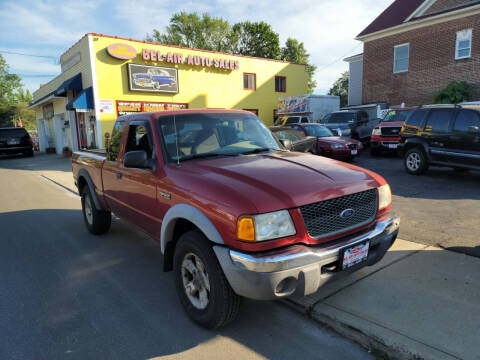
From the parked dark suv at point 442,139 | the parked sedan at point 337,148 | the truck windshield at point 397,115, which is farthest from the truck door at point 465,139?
the truck windshield at point 397,115

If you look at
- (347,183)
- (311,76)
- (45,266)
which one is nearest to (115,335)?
(45,266)

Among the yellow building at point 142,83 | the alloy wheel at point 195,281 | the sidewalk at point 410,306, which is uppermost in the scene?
the yellow building at point 142,83

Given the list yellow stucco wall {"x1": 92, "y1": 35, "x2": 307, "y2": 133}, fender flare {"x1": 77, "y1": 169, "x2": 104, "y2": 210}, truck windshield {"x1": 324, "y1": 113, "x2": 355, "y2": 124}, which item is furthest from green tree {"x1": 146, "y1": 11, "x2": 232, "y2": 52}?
fender flare {"x1": 77, "y1": 169, "x2": 104, "y2": 210}

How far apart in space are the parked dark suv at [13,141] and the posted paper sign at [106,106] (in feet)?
26.8

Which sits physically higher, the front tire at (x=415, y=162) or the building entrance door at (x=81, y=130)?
the building entrance door at (x=81, y=130)

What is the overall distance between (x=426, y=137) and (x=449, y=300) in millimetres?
6886

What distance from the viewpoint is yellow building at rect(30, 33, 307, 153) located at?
17.7m

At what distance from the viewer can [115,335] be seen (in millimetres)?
2816

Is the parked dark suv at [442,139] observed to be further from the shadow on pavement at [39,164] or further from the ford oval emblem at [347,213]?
the shadow on pavement at [39,164]

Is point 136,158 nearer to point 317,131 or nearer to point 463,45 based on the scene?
point 317,131

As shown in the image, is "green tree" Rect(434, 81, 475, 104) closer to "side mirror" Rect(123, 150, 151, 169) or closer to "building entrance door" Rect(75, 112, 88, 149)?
"side mirror" Rect(123, 150, 151, 169)

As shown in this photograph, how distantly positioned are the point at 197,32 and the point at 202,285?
47.0 metres

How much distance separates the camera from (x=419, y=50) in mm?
19500

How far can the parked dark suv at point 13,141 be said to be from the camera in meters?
21.1
